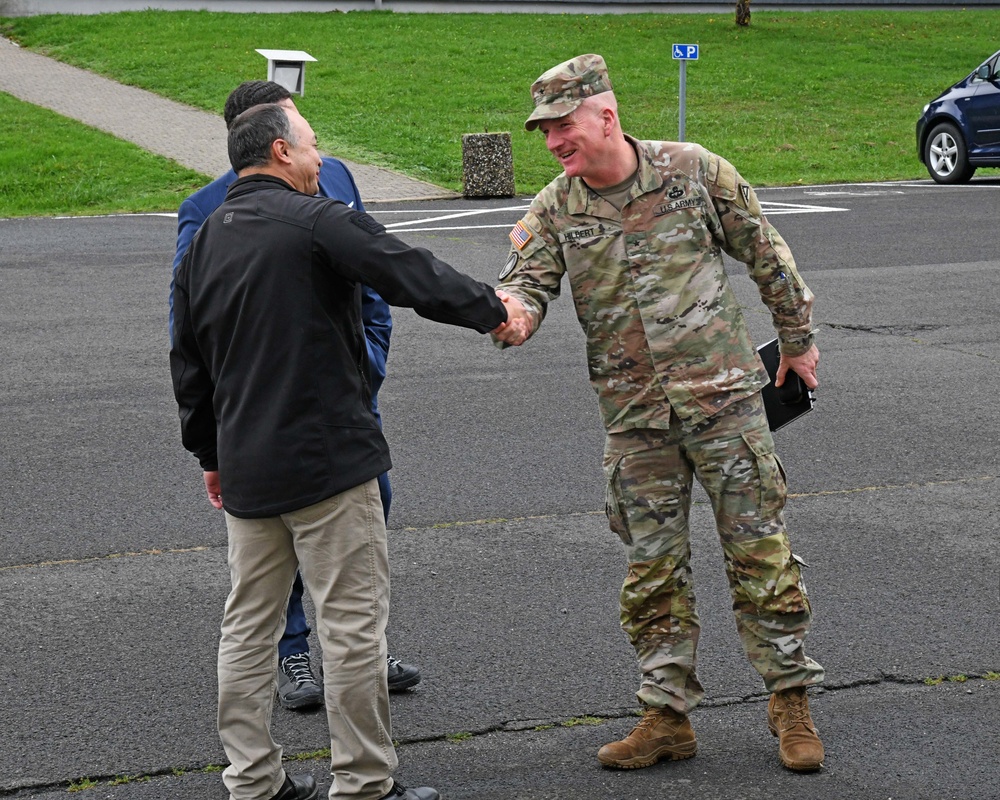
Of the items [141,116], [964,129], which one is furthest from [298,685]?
[141,116]

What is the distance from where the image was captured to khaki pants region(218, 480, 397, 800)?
352 centimetres

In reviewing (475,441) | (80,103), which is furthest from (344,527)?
(80,103)

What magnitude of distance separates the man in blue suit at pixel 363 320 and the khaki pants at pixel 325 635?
1.90ft

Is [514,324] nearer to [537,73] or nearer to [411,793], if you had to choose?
[411,793]

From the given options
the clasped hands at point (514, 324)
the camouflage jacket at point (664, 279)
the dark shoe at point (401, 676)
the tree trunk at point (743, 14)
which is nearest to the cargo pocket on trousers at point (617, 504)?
the camouflage jacket at point (664, 279)

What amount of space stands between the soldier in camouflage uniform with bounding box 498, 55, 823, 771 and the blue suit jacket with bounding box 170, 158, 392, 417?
0.56m

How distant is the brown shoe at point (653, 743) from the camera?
3.95 meters

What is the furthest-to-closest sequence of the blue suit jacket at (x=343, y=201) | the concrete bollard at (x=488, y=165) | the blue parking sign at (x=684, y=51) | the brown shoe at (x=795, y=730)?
the concrete bollard at (x=488, y=165), the blue parking sign at (x=684, y=51), the blue suit jacket at (x=343, y=201), the brown shoe at (x=795, y=730)

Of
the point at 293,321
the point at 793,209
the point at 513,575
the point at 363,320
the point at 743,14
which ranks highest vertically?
the point at 743,14

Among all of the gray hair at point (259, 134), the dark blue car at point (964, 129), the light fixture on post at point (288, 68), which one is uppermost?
the light fixture on post at point (288, 68)

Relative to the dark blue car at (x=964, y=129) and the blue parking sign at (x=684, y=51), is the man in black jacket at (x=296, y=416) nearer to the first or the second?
the blue parking sign at (x=684, y=51)

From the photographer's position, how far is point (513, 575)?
5.43m

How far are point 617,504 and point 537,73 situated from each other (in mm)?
27463

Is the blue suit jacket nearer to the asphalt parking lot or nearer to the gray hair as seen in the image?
the gray hair
